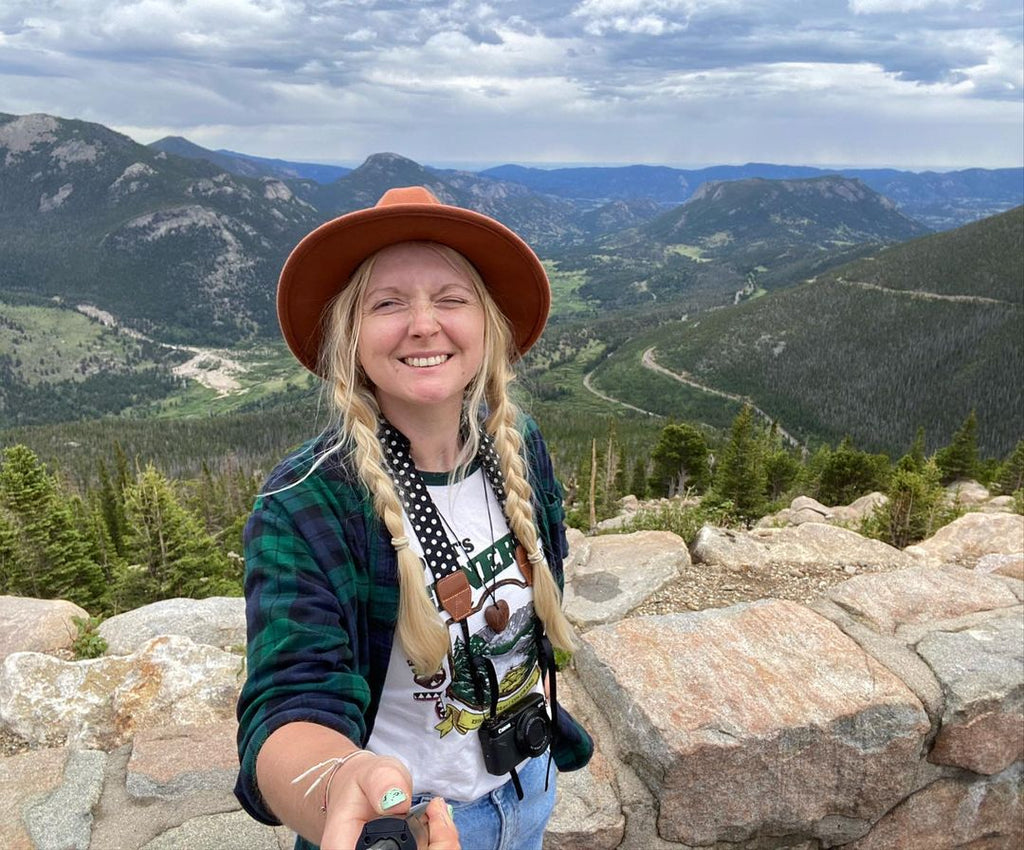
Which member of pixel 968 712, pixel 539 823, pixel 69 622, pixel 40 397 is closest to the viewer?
pixel 539 823

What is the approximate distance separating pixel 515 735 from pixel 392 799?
47.1 inches

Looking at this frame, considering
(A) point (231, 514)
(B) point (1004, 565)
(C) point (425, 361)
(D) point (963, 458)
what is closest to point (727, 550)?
(B) point (1004, 565)

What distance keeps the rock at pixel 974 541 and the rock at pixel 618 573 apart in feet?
9.06

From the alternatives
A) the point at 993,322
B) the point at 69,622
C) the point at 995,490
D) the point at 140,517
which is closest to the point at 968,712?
the point at 69,622

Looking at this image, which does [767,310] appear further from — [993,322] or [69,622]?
[69,622]

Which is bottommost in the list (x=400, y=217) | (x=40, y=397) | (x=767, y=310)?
(x=40, y=397)

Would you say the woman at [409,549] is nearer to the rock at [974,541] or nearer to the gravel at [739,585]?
the gravel at [739,585]

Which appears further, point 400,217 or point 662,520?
point 662,520

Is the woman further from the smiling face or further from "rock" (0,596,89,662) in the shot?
"rock" (0,596,89,662)

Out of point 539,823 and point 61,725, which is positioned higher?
point 539,823

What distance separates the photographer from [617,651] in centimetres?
451

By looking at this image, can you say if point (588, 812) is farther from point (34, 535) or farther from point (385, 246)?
point (34, 535)

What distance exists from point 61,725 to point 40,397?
21693cm

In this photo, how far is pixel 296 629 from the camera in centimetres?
181
